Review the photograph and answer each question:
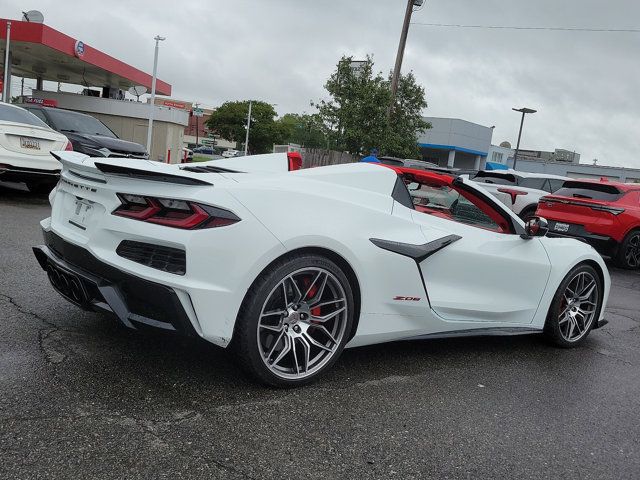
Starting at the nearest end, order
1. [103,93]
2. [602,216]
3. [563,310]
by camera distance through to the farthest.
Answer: [563,310], [602,216], [103,93]

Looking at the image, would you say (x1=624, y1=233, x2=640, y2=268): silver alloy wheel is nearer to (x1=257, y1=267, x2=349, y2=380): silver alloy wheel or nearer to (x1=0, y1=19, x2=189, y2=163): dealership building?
(x1=257, y1=267, x2=349, y2=380): silver alloy wheel

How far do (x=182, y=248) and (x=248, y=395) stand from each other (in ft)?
2.86

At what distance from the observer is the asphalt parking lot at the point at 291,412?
2.38m

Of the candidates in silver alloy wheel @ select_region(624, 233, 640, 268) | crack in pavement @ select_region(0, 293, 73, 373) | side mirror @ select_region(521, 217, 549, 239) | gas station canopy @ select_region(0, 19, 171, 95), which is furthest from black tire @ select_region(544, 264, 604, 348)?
Answer: gas station canopy @ select_region(0, 19, 171, 95)

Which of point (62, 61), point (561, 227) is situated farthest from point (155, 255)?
point (62, 61)

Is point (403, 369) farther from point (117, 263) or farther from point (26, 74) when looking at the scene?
point (26, 74)

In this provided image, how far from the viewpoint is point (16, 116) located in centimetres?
906

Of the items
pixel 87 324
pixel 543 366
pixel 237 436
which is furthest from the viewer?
pixel 543 366

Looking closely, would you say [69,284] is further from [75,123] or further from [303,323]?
[75,123]

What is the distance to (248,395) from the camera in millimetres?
3008

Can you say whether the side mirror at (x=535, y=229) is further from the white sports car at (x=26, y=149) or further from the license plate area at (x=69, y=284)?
the white sports car at (x=26, y=149)

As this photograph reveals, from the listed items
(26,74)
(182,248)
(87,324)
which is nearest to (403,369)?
(182,248)

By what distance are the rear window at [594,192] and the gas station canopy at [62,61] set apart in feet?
62.1

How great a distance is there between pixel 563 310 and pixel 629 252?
6.29m
